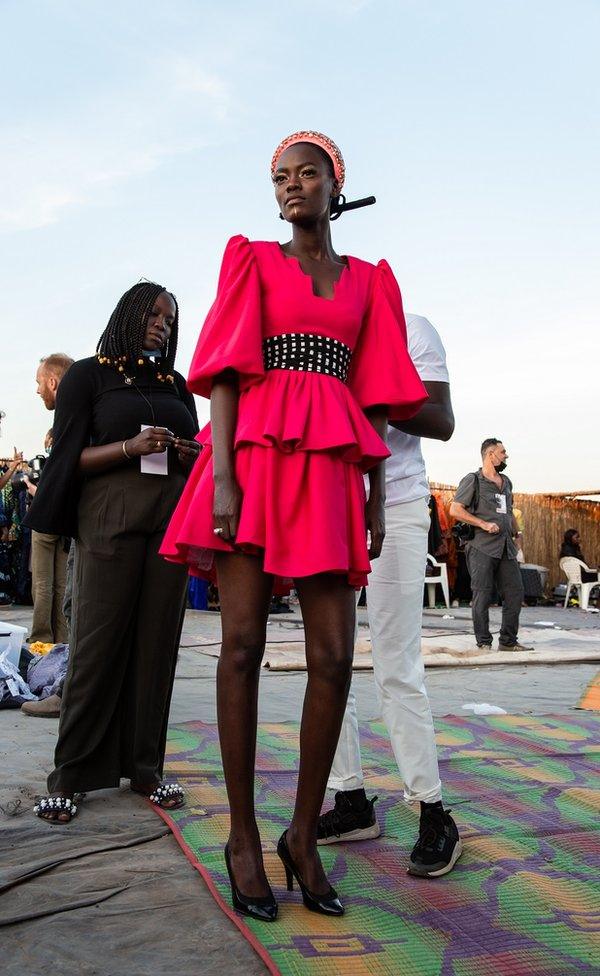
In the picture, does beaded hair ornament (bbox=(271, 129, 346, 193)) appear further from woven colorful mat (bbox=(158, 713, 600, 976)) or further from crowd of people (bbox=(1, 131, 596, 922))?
woven colorful mat (bbox=(158, 713, 600, 976))

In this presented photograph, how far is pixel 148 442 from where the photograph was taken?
297 centimetres

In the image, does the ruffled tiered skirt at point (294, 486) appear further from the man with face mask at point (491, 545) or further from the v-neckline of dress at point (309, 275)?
the man with face mask at point (491, 545)

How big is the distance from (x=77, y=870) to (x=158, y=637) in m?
0.94

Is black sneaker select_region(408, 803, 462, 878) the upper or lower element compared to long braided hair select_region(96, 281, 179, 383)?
lower

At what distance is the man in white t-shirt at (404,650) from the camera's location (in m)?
2.56

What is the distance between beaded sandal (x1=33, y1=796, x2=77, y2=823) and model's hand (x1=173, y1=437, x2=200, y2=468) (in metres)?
1.19

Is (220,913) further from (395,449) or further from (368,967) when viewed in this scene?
(395,449)

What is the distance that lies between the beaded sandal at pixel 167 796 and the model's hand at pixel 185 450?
1108 mm

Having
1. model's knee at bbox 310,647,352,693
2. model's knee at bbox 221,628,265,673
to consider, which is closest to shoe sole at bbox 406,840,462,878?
model's knee at bbox 310,647,352,693

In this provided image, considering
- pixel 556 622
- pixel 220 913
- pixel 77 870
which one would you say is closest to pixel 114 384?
pixel 77 870

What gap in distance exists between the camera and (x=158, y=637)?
10.1 feet

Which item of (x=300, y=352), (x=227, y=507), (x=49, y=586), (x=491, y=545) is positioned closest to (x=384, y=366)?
(x=300, y=352)

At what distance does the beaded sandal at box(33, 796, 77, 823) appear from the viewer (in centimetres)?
271

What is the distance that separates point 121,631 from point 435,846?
1267 mm
